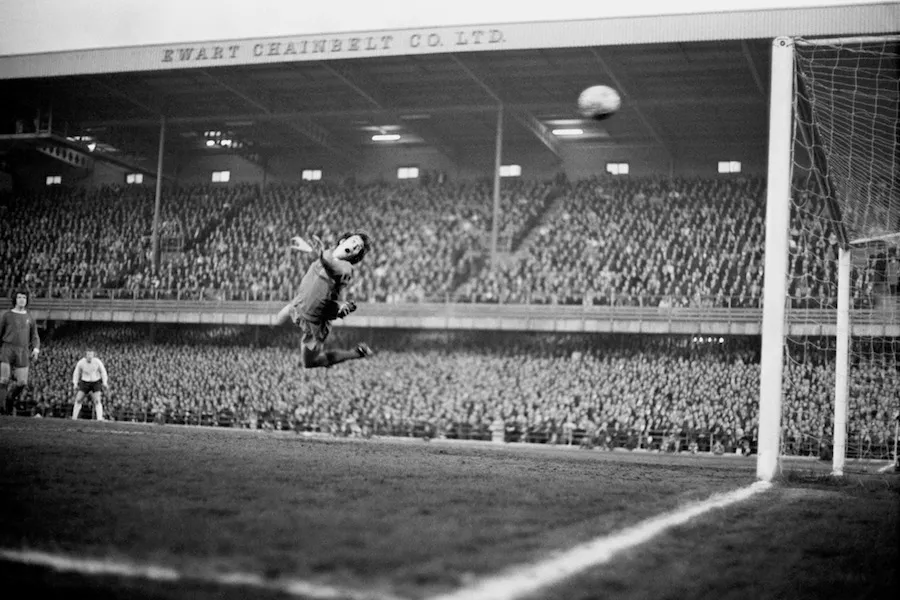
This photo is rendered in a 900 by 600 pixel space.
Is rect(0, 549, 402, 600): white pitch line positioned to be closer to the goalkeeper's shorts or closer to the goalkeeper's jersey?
the goalkeeper's jersey

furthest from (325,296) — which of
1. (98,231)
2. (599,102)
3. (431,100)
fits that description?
(98,231)

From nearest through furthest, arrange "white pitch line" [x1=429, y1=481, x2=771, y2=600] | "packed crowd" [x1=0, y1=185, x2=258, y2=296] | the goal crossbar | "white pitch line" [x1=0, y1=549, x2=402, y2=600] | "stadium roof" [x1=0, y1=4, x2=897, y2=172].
Answer: "white pitch line" [x1=0, y1=549, x2=402, y2=600], "white pitch line" [x1=429, y1=481, x2=771, y2=600], the goal crossbar, "stadium roof" [x1=0, y1=4, x2=897, y2=172], "packed crowd" [x1=0, y1=185, x2=258, y2=296]

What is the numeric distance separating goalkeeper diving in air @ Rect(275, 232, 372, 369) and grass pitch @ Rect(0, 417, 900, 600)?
241 cm

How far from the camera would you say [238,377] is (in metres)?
32.5

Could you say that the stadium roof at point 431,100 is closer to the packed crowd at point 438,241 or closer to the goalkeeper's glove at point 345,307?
the packed crowd at point 438,241

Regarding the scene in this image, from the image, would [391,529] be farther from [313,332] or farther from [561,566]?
[313,332]

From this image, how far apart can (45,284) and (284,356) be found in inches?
501

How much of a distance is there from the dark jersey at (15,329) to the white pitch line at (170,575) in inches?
449

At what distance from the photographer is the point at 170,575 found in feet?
12.3

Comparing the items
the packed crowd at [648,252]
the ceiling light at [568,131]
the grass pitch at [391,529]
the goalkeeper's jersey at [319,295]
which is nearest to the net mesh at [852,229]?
the packed crowd at [648,252]

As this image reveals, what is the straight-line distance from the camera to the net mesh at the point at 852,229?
14734mm

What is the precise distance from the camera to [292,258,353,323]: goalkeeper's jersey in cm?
1080

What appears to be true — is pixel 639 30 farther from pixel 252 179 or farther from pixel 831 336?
pixel 252 179

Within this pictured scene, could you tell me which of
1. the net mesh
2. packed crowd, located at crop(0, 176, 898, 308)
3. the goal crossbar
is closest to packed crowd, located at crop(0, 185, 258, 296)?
packed crowd, located at crop(0, 176, 898, 308)
